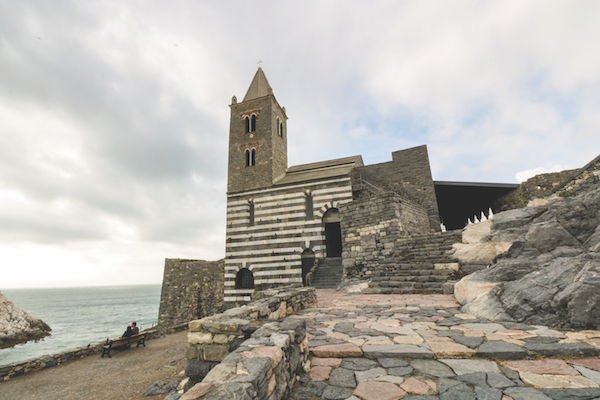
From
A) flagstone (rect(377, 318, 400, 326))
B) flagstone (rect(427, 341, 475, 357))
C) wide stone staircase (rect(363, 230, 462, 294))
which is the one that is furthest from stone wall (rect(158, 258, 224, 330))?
flagstone (rect(427, 341, 475, 357))

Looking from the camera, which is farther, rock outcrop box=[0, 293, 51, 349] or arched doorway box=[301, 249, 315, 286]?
rock outcrop box=[0, 293, 51, 349]

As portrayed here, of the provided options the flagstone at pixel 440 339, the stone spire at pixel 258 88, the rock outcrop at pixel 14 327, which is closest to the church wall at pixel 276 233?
the stone spire at pixel 258 88

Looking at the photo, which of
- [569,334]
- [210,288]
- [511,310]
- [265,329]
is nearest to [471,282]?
[511,310]

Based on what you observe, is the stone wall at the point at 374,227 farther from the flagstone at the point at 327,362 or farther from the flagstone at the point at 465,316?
the flagstone at the point at 327,362

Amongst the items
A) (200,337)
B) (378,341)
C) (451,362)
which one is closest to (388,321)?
(378,341)

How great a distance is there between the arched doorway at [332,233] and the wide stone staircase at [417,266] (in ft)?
21.2

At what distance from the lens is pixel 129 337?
1252cm

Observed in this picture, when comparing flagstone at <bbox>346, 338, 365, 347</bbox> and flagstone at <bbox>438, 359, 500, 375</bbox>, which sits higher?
flagstone at <bbox>346, 338, 365, 347</bbox>

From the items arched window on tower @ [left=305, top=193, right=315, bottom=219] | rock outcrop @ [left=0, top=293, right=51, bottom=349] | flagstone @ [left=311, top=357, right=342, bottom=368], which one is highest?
arched window on tower @ [left=305, top=193, right=315, bottom=219]

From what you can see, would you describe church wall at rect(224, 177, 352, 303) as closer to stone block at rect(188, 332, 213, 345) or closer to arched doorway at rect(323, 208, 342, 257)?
arched doorway at rect(323, 208, 342, 257)

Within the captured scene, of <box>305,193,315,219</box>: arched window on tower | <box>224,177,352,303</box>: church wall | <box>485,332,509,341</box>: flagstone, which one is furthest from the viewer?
<box>305,193,315,219</box>: arched window on tower

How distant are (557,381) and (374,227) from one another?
9.86 meters

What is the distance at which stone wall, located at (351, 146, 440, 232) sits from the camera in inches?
653

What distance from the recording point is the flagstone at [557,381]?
2.25 m
